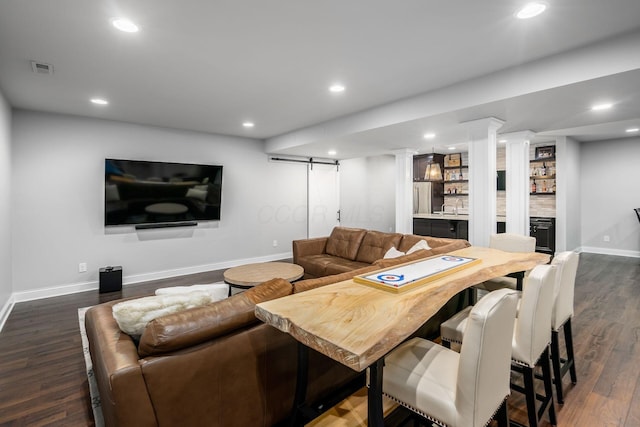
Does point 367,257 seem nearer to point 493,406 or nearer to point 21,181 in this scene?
point 493,406

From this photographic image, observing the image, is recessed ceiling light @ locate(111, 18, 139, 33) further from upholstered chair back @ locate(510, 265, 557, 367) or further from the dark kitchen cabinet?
the dark kitchen cabinet

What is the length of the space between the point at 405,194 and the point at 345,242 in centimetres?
194

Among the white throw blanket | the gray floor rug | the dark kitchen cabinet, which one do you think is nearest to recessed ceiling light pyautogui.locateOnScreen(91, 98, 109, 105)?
the gray floor rug

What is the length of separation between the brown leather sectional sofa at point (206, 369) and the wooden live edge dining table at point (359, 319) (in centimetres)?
17

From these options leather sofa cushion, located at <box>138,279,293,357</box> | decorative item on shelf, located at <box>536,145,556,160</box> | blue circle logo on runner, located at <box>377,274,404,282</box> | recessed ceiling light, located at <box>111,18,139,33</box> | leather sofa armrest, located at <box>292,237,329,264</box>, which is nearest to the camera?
leather sofa cushion, located at <box>138,279,293,357</box>

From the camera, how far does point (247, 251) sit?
643cm

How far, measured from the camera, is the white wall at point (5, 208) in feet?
11.5

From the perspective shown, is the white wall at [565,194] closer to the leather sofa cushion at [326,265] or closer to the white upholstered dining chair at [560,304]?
the leather sofa cushion at [326,265]

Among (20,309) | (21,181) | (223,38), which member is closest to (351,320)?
(223,38)

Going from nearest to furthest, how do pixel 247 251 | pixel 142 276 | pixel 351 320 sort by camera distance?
pixel 351 320
pixel 142 276
pixel 247 251

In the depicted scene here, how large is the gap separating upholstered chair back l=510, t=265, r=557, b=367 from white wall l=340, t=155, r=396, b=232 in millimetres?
6539

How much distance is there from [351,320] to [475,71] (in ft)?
9.27

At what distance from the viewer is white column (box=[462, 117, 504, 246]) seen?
12.4 feet

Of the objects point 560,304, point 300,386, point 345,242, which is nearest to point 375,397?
point 300,386
